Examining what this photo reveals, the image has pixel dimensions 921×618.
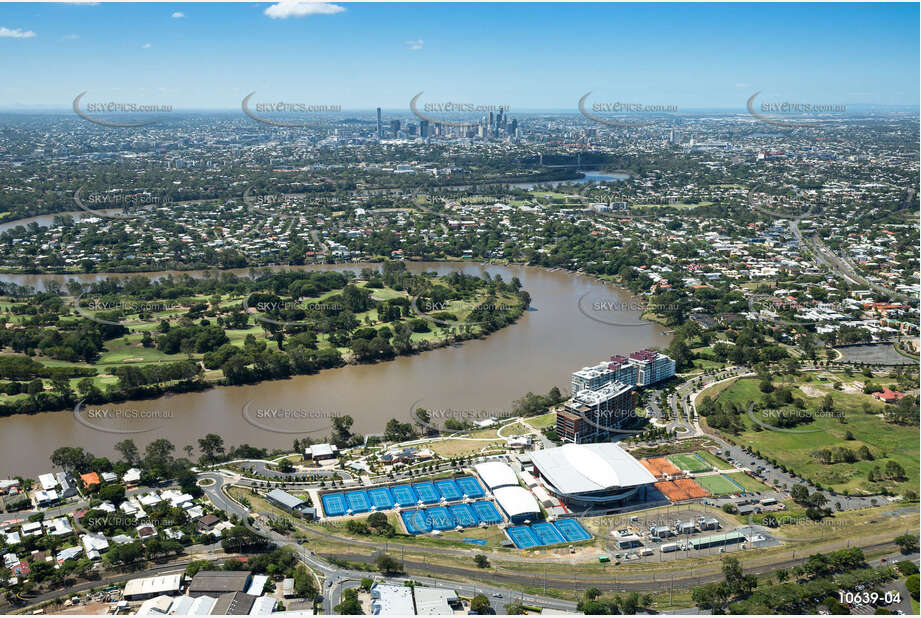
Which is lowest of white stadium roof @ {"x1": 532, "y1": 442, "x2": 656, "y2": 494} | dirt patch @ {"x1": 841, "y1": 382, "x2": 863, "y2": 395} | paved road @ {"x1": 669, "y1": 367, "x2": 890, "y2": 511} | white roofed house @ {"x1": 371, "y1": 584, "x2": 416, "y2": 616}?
paved road @ {"x1": 669, "y1": 367, "x2": 890, "y2": 511}

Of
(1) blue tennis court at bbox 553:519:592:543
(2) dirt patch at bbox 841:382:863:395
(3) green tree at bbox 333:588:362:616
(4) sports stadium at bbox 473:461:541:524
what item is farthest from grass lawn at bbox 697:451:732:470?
(3) green tree at bbox 333:588:362:616

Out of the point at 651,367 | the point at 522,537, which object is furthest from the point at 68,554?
the point at 651,367

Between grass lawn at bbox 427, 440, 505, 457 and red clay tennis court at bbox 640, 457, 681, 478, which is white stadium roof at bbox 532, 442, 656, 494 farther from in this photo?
grass lawn at bbox 427, 440, 505, 457

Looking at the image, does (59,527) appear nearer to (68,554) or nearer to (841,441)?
(68,554)

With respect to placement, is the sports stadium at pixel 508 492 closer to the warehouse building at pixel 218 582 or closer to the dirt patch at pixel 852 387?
the warehouse building at pixel 218 582

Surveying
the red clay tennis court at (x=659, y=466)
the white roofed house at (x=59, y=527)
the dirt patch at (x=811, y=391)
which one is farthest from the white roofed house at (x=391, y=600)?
the dirt patch at (x=811, y=391)

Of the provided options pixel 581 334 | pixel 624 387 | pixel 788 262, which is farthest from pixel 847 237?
pixel 624 387
